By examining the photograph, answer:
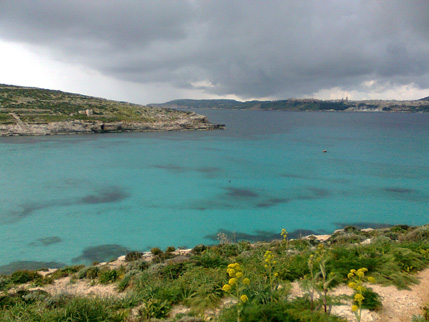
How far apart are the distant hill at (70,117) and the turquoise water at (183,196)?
22.2 m

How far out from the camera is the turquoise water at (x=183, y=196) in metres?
18.8

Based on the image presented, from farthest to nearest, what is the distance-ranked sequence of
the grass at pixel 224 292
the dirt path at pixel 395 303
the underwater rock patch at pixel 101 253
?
the underwater rock patch at pixel 101 253, the dirt path at pixel 395 303, the grass at pixel 224 292

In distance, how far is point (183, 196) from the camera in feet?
89.8

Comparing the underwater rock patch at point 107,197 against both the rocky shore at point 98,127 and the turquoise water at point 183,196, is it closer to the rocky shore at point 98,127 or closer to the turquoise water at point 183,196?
the turquoise water at point 183,196

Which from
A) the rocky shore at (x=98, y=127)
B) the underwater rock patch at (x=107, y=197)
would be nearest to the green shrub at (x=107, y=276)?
the underwater rock patch at (x=107, y=197)

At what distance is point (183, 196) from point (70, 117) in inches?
2646

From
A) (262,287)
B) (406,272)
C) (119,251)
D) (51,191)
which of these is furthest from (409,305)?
(51,191)

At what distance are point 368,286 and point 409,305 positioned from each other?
88 cm

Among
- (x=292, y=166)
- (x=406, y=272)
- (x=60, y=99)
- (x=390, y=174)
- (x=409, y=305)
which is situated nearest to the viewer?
(x=409, y=305)

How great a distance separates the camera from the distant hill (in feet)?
227

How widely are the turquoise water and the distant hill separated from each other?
72.9 feet

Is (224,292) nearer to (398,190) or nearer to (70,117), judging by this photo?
(398,190)

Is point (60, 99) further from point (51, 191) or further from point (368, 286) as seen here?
point (368, 286)

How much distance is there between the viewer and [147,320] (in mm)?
5551
